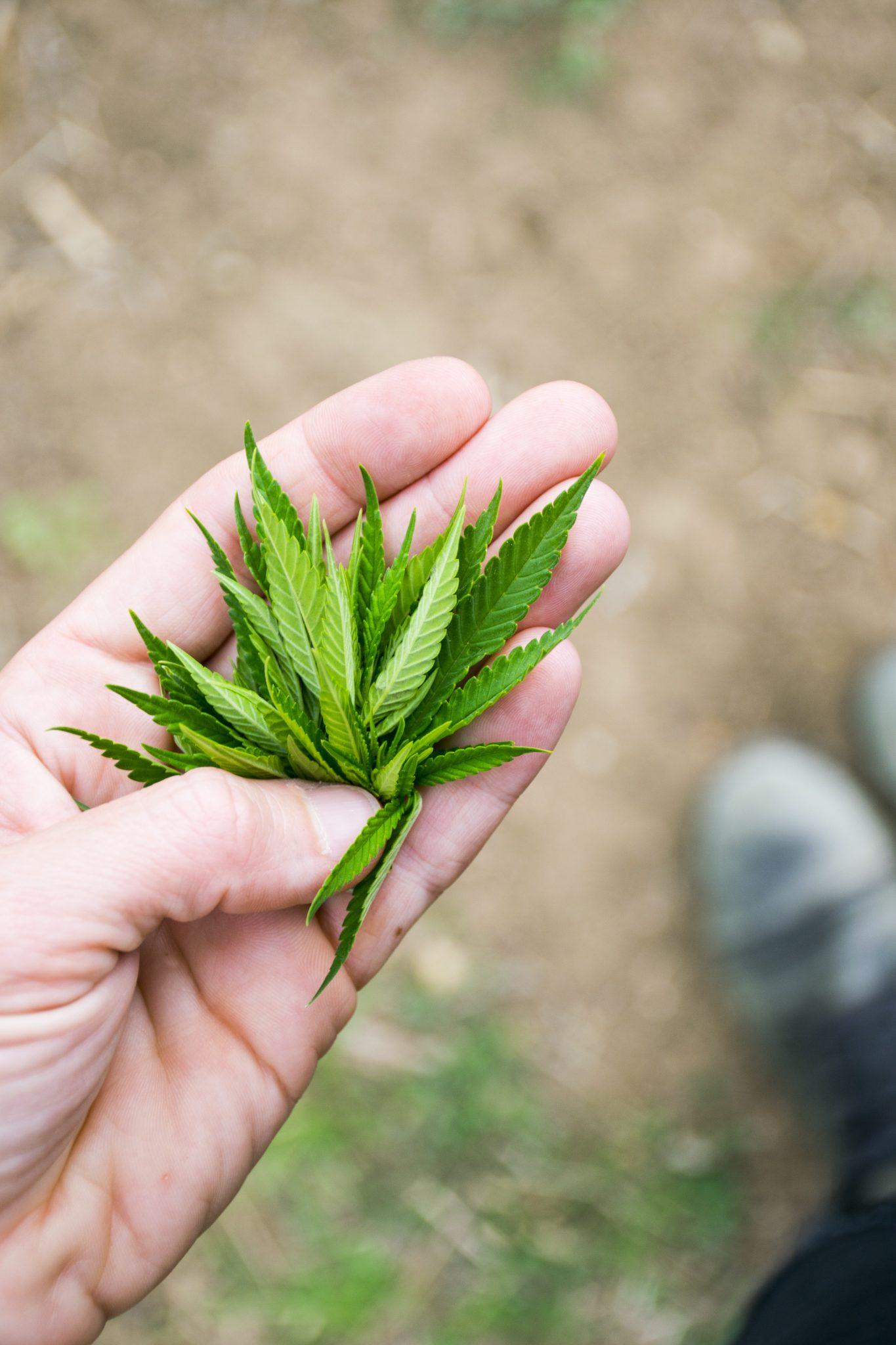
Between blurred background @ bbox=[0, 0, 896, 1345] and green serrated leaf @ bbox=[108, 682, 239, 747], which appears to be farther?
blurred background @ bbox=[0, 0, 896, 1345]

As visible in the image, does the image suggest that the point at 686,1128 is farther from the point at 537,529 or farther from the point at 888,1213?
the point at 537,529

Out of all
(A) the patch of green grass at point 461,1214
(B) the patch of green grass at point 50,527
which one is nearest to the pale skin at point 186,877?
(A) the patch of green grass at point 461,1214

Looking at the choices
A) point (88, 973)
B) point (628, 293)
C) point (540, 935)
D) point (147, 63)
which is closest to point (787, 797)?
point (540, 935)

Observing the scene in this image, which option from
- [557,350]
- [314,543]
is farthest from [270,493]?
[557,350]

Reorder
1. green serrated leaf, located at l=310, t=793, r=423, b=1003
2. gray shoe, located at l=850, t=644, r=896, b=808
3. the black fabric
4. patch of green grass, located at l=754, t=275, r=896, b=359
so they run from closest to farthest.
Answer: green serrated leaf, located at l=310, t=793, r=423, b=1003 → the black fabric → gray shoe, located at l=850, t=644, r=896, b=808 → patch of green grass, located at l=754, t=275, r=896, b=359

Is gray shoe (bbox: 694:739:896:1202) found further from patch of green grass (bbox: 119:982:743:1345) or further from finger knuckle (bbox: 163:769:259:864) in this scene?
finger knuckle (bbox: 163:769:259:864)

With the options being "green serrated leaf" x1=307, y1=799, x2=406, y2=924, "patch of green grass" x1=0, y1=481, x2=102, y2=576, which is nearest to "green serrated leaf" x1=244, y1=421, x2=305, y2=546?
"green serrated leaf" x1=307, y1=799, x2=406, y2=924
